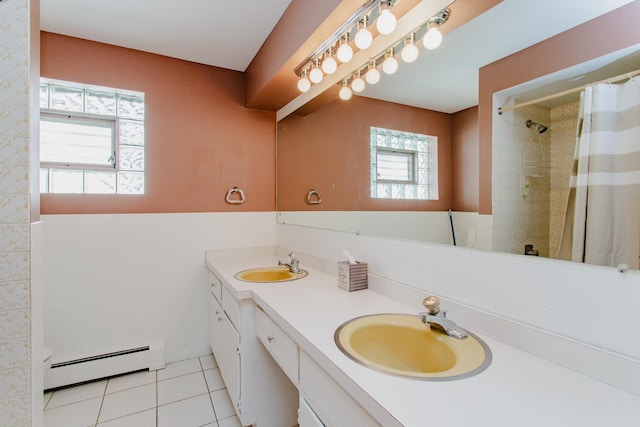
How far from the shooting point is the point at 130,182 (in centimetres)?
232

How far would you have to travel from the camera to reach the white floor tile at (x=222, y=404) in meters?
1.84

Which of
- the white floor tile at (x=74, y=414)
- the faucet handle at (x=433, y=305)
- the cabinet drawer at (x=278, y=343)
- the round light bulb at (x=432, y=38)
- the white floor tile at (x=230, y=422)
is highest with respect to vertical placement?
the round light bulb at (x=432, y=38)

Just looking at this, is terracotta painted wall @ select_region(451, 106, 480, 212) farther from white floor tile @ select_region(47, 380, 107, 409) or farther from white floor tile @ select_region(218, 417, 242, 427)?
white floor tile @ select_region(47, 380, 107, 409)

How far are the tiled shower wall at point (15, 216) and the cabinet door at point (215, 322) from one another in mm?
964

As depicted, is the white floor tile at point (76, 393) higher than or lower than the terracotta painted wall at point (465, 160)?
lower

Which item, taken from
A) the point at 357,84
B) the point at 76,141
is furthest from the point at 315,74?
the point at 76,141

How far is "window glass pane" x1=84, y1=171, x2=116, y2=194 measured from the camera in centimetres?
220

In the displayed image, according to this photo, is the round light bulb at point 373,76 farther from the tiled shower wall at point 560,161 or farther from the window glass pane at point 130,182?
the window glass pane at point 130,182

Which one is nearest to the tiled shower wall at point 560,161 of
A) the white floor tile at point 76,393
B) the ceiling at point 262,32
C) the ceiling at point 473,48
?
the ceiling at point 473,48

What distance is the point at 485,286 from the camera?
3.41 feet

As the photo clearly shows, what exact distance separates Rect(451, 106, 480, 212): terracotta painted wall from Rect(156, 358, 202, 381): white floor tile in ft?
7.22

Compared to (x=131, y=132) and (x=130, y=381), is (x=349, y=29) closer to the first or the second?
(x=131, y=132)

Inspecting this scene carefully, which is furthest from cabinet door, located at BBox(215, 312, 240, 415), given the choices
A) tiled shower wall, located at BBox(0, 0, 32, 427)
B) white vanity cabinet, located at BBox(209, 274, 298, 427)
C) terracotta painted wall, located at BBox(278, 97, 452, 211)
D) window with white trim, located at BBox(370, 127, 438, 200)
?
window with white trim, located at BBox(370, 127, 438, 200)

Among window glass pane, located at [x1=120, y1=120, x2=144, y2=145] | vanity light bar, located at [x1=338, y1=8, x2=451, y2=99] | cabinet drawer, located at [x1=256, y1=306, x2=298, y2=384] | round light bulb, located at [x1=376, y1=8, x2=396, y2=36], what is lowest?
cabinet drawer, located at [x1=256, y1=306, x2=298, y2=384]
